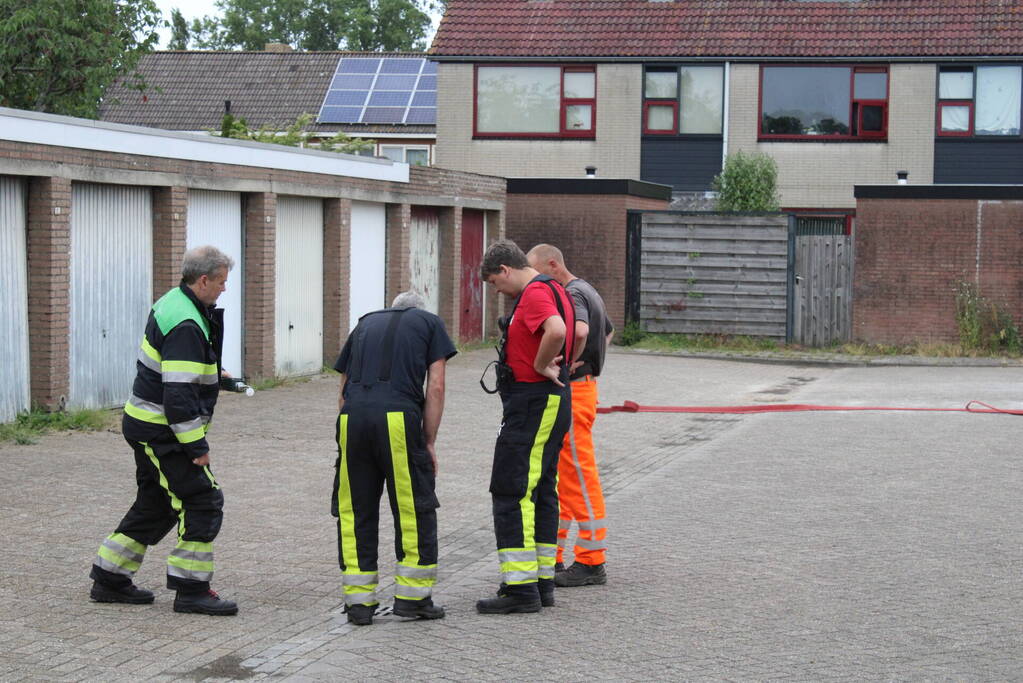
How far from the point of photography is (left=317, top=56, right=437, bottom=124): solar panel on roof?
43781mm

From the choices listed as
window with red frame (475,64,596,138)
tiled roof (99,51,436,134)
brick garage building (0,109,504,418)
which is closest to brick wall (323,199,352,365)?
brick garage building (0,109,504,418)

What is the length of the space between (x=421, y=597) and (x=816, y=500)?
14.2 ft

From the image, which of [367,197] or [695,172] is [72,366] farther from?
[695,172]

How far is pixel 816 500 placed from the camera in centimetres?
1027

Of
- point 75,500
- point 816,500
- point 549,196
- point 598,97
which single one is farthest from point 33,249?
point 598,97

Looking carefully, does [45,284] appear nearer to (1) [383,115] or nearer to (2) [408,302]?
(2) [408,302]

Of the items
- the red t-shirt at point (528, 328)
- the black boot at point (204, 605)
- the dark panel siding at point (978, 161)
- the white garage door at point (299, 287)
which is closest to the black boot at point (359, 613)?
the black boot at point (204, 605)

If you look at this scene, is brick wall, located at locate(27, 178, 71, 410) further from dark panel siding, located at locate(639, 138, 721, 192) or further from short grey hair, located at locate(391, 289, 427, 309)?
dark panel siding, located at locate(639, 138, 721, 192)

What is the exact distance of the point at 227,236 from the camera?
55.1 feet

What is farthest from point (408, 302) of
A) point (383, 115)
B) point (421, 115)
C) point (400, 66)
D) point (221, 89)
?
point (221, 89)

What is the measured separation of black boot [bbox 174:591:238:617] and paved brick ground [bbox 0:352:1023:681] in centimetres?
7

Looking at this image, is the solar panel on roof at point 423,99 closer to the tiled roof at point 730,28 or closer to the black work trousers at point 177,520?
the tiled roof at point 730,28

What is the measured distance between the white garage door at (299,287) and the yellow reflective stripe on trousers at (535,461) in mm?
10970

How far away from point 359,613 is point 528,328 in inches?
65.6
